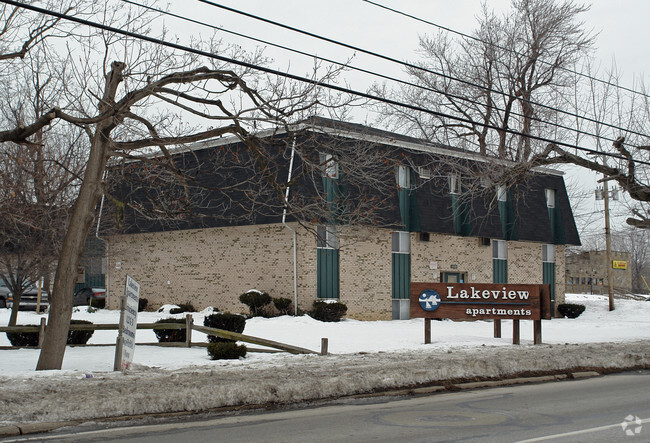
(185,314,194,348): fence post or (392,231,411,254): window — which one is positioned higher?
(392,231,411,254): window

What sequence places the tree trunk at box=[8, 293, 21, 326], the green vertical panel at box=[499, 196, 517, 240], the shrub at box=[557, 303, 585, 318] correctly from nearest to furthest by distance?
the tree trunk at box=[8, 293, 21, 326], the green vertical panel at box=[499, 196, 517, 240], the shrub at box=[557, 303, 585, 318]

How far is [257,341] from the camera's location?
16547mm

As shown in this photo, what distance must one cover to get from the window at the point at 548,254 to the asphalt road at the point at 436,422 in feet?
95.6

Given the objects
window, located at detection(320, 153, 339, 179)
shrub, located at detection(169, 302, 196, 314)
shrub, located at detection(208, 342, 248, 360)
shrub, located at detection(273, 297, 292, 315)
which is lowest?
shrub, located at detection(208, 342, 248, 360)

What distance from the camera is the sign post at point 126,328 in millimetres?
13453

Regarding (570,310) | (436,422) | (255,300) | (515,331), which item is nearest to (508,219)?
Answer: (570,310)

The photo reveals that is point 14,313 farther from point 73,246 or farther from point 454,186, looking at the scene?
point 454,186

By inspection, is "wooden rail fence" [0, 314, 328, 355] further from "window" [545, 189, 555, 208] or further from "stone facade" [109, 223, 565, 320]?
"window" [545, 189, 555, 208]

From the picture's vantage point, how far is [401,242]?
110 ft

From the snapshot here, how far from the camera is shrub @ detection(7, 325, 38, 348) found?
17.8m

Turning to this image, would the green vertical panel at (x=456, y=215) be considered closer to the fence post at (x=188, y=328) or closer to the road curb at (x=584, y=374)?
the fence post at (x=188, y=328)

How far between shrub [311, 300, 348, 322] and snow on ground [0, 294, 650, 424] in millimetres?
2962

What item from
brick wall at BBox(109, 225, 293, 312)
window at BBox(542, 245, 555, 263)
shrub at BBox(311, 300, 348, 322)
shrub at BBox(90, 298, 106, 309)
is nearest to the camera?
shrub at BBox(311, 300, 348, 322)

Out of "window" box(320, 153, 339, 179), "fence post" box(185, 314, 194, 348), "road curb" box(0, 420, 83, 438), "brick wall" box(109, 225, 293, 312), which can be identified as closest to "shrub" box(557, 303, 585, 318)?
"brick wall" box(109, 225, 293, 312)
